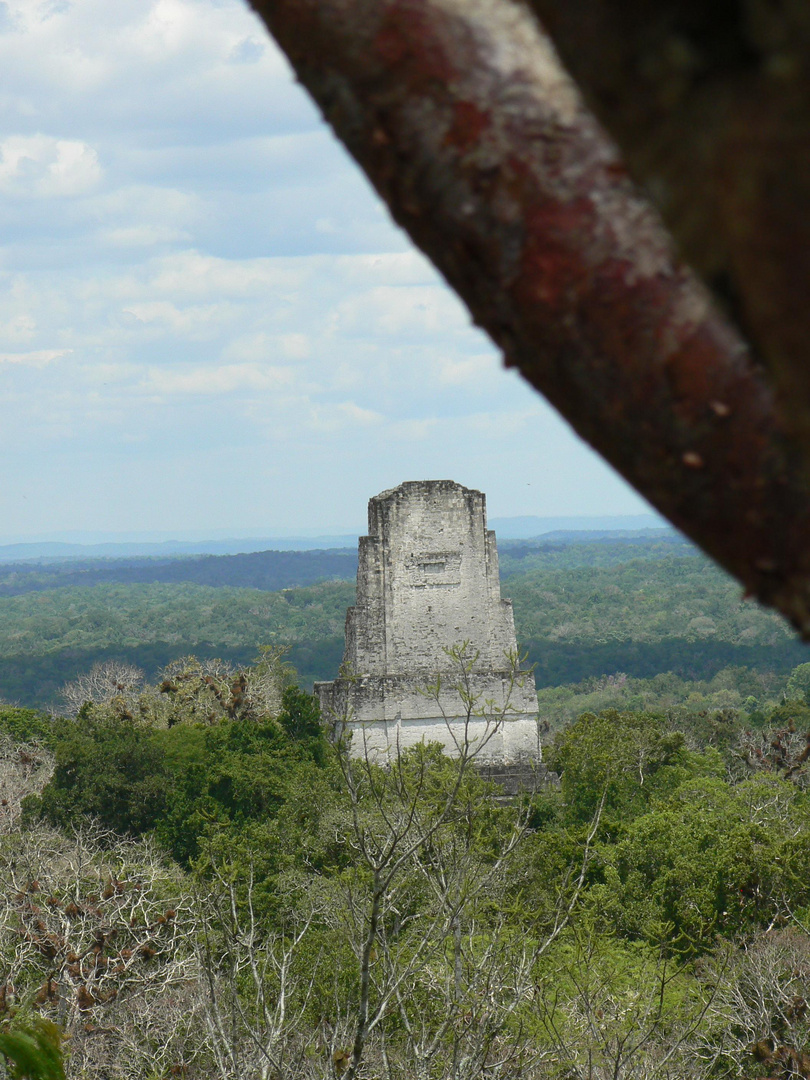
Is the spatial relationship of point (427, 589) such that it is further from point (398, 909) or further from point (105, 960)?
point (105, 960)

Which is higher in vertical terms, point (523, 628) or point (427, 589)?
point (427, 589)

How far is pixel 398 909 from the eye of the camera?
41.1 ft

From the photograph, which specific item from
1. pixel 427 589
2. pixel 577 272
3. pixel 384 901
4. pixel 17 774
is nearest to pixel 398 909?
pixel 384 901

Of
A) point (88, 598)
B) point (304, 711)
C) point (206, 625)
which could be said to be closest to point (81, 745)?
point (304, 711)

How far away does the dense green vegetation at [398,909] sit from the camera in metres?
8.25

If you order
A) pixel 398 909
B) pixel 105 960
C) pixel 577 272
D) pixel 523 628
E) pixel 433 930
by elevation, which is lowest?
pixel 523 628

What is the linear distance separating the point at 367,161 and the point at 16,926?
13.2 metres

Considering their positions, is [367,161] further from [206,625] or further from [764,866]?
[206,625]

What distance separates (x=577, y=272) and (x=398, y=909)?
1220 centimetres

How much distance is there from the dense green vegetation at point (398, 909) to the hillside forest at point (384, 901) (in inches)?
2.1

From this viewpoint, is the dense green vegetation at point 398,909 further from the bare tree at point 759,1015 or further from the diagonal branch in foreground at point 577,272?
the diagonal branch in foreground at point 577,272

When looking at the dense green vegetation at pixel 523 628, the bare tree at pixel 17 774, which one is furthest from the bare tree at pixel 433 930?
the dense green vegetation at pixel 523 628

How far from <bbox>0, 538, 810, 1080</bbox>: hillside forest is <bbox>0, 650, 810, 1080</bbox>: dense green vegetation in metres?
0.05

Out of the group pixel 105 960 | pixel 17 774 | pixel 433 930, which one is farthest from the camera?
pixel 17 774
